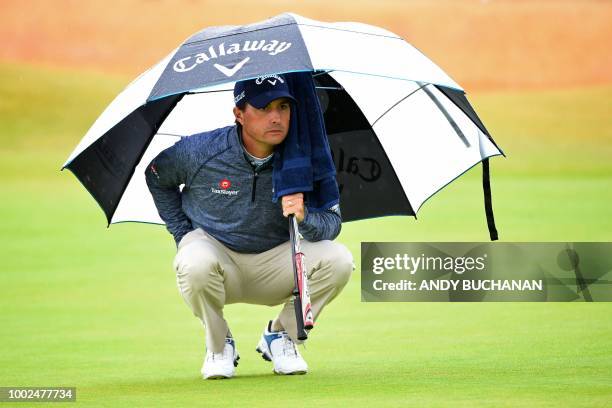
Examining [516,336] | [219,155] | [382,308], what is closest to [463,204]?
[382,308]

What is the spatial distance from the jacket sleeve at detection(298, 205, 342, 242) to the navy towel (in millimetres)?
36

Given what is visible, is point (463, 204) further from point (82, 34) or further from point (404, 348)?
point (82, 34)

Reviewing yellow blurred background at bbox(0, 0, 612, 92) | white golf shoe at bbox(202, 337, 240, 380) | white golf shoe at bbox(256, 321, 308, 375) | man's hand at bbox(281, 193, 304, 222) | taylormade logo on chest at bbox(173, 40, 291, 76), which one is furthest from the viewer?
yellow blurred background at bbox(0, 0, 612, 92)

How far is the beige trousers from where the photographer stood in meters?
4.96

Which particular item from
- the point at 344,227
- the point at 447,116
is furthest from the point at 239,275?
the point at 344,227

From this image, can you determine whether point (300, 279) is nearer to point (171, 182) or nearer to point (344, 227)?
point (171, 182)

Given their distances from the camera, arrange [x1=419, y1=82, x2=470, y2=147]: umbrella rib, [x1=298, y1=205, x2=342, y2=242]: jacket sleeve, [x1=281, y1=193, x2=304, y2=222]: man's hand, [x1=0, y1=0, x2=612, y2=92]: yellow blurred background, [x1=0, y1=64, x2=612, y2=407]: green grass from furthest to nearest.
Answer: [x1=0, y1=0, x2=612, y2=92]: yellow blurred background → [x1=419, y1=82, x2=470, y2=147]: umbrella rib → [x1=298, y1=205, x2=342, y2=242]: jacket sleeve → [x1=281, y1=193, x2=304, y2=222]: man's hand → [x1=0, y1=64, x2=612, y2=407]: green grass

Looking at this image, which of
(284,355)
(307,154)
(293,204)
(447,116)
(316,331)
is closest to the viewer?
(293,204)

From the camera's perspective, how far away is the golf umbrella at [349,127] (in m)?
4.83

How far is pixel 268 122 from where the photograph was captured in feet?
16.1

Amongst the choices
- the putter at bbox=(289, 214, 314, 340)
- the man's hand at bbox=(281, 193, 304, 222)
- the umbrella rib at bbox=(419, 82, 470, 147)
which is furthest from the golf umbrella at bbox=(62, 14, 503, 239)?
the putter at bbox=(289, 214, 314, 340)

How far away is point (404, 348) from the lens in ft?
20.1

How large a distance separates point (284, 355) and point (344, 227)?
370 inches

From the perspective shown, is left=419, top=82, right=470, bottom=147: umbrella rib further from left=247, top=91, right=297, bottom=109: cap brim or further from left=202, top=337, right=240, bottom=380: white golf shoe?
left=202, top=337, right=240, bottom=380: white golf shoe
